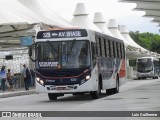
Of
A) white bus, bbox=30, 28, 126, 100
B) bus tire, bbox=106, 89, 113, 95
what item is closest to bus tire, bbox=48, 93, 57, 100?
white bus, bbox=30, 28, 126, 100

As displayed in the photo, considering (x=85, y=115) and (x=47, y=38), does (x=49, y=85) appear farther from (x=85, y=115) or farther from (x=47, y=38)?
(x=85, y=115)

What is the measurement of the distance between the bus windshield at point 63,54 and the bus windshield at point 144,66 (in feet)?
143

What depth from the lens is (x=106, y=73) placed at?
25.4 metres

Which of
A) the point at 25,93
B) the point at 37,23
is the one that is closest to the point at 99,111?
the point at 25,93

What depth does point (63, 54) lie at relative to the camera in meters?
22.1

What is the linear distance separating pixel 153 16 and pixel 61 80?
43.4 meters

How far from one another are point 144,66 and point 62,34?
43826 millimetres

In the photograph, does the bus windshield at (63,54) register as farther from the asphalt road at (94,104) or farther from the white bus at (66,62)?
the asphalt road at (94,104)

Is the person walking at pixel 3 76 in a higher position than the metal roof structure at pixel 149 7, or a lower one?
lower

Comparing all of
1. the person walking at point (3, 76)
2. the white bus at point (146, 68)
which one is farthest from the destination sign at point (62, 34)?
the white bus at point (146, 68)

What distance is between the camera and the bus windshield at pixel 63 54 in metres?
22.0

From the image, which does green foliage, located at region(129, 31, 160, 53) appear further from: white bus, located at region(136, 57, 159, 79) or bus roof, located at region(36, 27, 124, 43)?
bus roof, located at region(36, 27, 124, 43)

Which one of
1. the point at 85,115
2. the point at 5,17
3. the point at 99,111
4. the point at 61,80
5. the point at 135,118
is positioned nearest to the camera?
the point at 135,118

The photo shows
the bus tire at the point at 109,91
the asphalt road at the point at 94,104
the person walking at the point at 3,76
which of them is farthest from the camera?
the person walking at the point at 3,76
